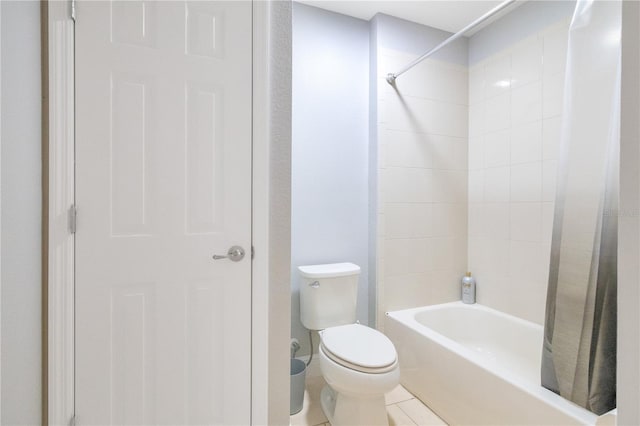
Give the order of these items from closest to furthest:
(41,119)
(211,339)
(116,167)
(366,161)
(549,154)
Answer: (41,119)
(116,167)
(211,339)
(549,154)
(366,161)

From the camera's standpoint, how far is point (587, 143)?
1272 millimetres

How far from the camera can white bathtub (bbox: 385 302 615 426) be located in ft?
4.24

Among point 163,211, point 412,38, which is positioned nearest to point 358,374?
point 163,211

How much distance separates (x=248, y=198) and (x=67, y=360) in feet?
2.64

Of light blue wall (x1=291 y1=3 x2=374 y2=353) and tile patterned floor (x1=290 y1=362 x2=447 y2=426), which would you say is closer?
tile patterned floor (x1=290 y1=362 x2=447 y2=426)

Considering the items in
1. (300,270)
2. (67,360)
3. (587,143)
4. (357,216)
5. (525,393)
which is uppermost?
(587,143)

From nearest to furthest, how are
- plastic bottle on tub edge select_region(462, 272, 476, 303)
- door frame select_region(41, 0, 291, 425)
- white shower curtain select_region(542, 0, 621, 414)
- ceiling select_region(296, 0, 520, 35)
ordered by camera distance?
door frame select_region(41, 0, 291, 425), white shower curtain select_region(542, 0, 621, 414), ceiling select_region(296, 0, 520, 35), plastic bottle on tub edge select_region(462, 272, 476, 303)

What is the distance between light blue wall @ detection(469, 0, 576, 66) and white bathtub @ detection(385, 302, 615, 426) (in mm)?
1811

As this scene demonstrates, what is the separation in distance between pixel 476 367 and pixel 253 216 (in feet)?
4.06

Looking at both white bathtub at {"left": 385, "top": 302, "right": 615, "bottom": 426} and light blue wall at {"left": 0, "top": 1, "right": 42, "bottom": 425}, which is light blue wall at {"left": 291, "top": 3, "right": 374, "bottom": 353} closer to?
white bathtub at {"left": 385, "top": 302, "right": 615, "bottom": 426}

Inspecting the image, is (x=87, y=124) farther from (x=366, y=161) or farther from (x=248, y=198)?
(x=366, y=161)

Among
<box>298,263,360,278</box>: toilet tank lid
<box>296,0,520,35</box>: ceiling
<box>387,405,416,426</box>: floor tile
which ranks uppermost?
<box>296,0,520,35</box>: ceiling

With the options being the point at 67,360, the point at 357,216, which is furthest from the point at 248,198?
the point at 357,216

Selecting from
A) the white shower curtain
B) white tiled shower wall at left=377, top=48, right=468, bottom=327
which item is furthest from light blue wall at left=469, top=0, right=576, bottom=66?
the white shower curtain
